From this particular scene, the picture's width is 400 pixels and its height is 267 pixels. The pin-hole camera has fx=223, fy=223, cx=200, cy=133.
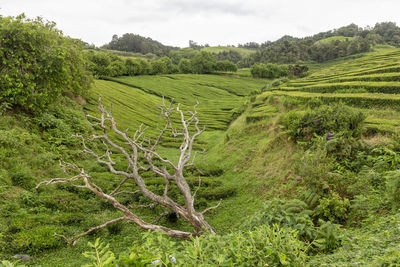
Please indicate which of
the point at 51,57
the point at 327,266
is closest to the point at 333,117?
the point at 327,266

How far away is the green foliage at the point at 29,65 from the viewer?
15.0 meters

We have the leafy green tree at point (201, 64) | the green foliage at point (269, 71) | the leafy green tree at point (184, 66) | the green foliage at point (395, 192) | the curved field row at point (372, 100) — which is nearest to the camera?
the green foliage at point (395, 192)

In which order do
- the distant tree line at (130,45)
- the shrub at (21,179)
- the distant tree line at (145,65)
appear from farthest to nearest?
the distant tree line at (130,45) → the distant tree line at (145,65) → the shrub at (21,179)

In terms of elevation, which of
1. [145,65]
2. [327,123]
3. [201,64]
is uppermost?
[201,64]

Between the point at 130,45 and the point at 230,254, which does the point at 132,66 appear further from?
the point at 130,45

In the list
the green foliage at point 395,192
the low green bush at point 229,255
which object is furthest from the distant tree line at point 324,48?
the low green bush at point 229,255

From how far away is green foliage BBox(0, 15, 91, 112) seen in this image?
49.1 ft

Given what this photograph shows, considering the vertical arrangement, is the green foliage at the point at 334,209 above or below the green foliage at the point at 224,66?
below

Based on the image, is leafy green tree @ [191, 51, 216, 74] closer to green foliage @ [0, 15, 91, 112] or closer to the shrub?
green foliage @ [0, 15, 91, 112]

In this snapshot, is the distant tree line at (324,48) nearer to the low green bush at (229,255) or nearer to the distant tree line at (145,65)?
the distant tree line at (145,65)

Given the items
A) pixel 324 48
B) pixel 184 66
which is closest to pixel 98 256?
pixel 184 66

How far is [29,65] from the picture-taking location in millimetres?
15859

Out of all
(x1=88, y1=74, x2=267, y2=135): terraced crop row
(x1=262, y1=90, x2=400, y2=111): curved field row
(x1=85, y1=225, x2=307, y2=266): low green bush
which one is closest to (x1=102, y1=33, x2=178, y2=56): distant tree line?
(x1=88, y1=74, x2=267, y2=135): terraced crop row

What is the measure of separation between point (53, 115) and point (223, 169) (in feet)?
47.8
